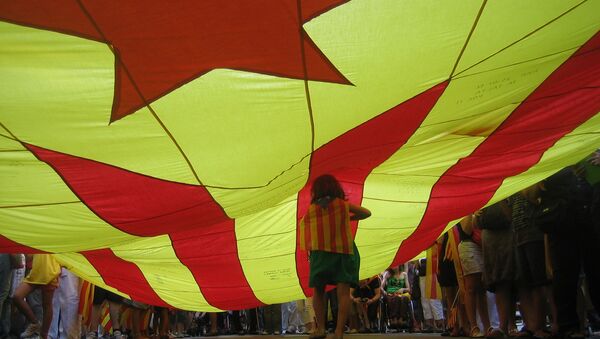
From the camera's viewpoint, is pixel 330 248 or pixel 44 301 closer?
pixel 330 248

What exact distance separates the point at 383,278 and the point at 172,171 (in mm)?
7606

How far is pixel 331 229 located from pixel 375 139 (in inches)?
33.0

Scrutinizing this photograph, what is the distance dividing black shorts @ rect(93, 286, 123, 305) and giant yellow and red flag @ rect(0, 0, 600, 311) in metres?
2.21

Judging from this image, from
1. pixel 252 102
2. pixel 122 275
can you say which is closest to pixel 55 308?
pixel 122 275

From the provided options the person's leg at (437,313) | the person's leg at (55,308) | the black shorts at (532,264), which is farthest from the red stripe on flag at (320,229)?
the person's leg at (437,313)

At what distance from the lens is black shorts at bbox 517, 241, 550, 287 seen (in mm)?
A: 4684

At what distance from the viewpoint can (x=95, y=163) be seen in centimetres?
319

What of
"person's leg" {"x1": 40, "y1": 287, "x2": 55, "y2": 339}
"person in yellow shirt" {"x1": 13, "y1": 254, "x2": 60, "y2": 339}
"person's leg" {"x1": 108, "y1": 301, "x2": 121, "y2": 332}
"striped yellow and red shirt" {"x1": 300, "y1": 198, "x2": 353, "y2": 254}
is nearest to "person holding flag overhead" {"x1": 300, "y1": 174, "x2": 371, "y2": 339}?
"striped yellow and red shirt" {"x1": 300, "y1": 198, "x2": 353, "y2": 254}

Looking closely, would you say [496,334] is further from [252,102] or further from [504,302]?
[252,102]

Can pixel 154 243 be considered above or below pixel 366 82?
below

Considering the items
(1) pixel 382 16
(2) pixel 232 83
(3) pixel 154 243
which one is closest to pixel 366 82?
(1) pixel 382 16

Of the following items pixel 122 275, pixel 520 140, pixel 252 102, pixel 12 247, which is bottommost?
pixel 122 275

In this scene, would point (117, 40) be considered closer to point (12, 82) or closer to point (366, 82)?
point (12, 82)

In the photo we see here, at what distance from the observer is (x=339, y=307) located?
4094 millimetres
